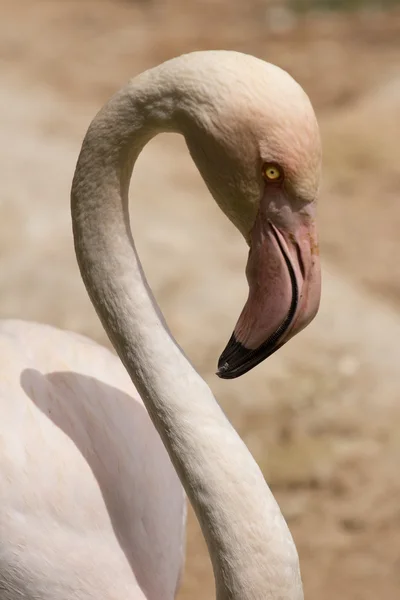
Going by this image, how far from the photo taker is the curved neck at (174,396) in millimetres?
2570

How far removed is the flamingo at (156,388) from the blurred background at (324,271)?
1237mm

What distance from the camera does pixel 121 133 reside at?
2.50 m

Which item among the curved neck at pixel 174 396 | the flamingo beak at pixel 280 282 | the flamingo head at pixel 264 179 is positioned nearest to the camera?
the flamingo head at pixel 264 179

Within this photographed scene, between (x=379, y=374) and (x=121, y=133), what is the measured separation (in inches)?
109

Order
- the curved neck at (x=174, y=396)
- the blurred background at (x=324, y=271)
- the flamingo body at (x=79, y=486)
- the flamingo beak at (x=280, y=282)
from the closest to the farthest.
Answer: the flamingo beak at (x=280, y=282)
the curved neck at (x=174, y=396)
the flamingo body at (x=79, y=486)
the blurred background at (x=324, y=271)

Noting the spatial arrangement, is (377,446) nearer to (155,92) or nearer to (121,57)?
(155,92)

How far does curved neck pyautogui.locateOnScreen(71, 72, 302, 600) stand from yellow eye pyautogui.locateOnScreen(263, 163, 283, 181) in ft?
1.06

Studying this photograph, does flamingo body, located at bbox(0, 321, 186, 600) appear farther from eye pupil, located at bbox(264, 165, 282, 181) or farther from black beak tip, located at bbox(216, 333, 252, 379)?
eye pupil, located at bbox(264, 165, 282, 181)

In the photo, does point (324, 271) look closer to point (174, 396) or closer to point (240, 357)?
point (174, 396)

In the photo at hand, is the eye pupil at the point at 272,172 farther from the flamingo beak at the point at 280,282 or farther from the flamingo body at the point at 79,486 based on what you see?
the flamingo body at the point at 79,486

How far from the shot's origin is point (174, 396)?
266 centimetres

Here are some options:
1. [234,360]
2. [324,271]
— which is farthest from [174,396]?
[324,271]

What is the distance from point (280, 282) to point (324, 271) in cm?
339

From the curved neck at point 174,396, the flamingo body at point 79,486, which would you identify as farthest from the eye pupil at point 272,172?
the flamingo body at point 79,486
